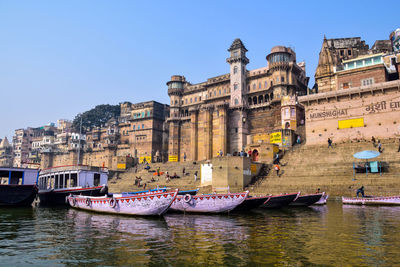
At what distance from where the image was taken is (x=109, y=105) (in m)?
96.5

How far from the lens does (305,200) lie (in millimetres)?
20891

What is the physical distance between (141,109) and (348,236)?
60219 mm

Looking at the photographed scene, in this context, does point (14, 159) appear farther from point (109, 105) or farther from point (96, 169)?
point (96, 169)

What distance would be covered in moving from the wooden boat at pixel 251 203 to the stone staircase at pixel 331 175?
353 inches

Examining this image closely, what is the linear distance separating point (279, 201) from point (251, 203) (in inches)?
100

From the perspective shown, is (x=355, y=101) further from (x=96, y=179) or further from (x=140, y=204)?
(x=96, y=179)

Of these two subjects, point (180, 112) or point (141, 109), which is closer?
point (180, 112)

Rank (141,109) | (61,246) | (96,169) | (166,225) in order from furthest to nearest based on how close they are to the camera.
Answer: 1. (141,109)
2. (96,169)
3. (166,225)
4. (61,246)

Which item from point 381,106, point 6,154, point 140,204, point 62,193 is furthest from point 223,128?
point 6,154

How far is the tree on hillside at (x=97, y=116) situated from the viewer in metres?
93.6

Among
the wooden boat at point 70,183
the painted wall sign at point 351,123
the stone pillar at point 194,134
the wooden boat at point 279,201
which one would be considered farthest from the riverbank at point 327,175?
the stone pillar at point 194,134

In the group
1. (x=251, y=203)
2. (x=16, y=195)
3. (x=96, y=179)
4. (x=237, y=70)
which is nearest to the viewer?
(x=251, y=203)

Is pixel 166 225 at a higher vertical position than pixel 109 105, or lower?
lower

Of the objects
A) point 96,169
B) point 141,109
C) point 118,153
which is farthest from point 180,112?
point 96,169
